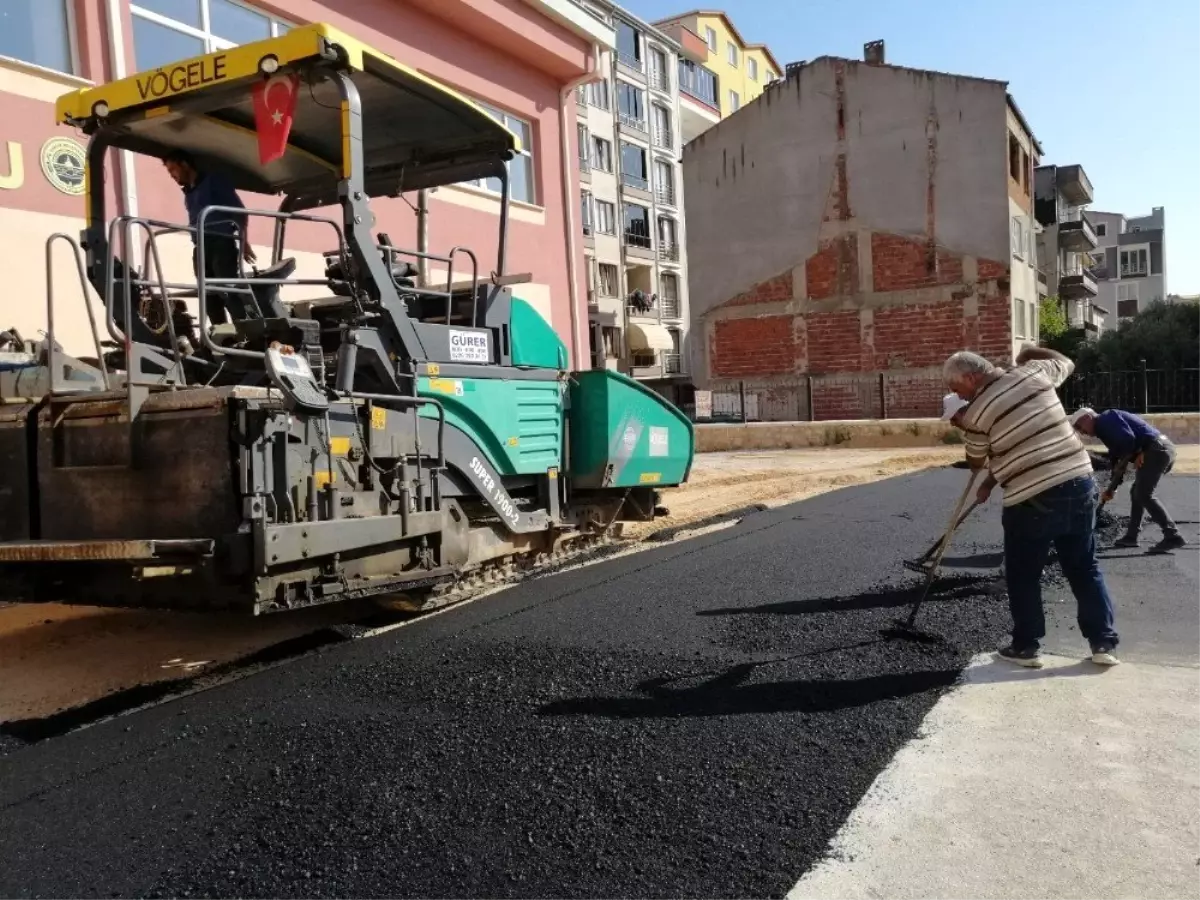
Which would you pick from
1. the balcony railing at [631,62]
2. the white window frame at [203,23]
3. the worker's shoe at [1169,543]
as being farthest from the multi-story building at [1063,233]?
the white window frame at [203,23]

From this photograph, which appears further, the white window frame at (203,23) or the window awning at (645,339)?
the window awning at (645,339)

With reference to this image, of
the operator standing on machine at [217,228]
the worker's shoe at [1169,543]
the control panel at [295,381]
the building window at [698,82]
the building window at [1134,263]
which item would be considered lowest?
the worker's shoe at [1169,543]

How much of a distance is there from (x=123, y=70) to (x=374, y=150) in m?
3.62

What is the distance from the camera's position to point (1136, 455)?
270 inches

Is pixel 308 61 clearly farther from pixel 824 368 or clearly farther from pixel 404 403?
pixel 824 368

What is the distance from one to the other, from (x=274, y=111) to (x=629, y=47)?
133 ft

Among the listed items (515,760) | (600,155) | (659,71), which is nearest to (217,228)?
(515,760)

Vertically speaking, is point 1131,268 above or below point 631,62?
below

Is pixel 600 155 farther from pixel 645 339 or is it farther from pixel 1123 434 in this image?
pixel 1123 434

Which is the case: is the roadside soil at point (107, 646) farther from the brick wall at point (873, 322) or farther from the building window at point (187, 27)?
the brick wall at point (873, 322)

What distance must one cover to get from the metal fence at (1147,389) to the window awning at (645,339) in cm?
2116

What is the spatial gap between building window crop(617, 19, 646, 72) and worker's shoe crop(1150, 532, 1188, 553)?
38.1 meters

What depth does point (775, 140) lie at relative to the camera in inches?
1097

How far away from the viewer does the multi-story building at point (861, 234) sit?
983 inches
